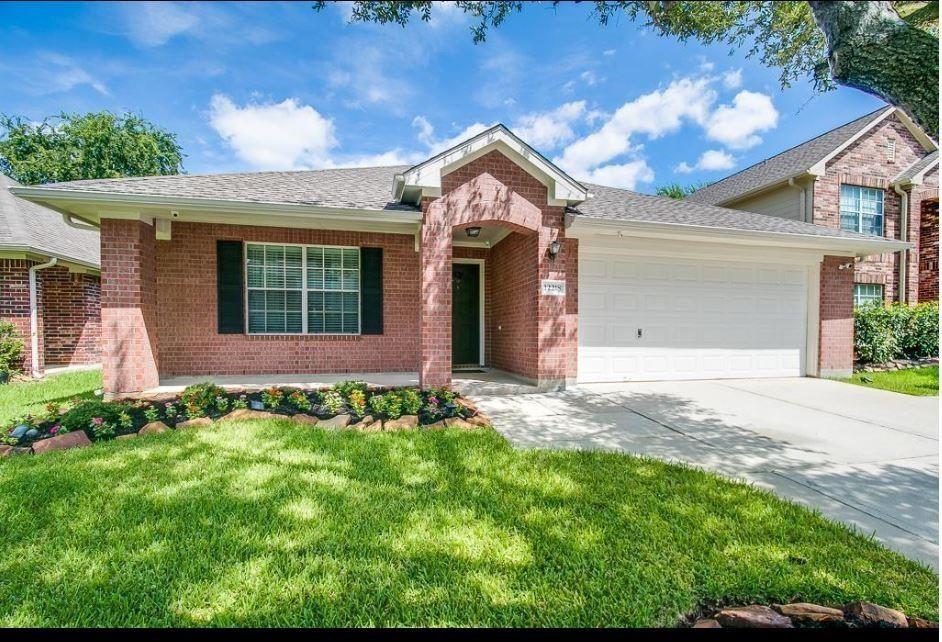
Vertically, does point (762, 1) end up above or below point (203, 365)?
above

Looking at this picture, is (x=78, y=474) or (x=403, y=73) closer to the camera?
(x=78, y=474)

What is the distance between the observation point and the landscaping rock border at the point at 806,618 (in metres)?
1.89

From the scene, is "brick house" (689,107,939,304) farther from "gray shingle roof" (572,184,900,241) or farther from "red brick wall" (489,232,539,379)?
"red brick wall" (489,232,539,379)

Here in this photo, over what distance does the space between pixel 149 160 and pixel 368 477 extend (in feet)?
104

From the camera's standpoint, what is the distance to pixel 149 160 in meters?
26.0

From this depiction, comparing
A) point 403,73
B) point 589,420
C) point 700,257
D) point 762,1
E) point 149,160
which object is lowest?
point 589,420

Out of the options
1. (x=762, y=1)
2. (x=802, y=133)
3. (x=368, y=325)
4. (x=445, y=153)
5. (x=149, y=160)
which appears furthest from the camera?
(x=149, y=160)

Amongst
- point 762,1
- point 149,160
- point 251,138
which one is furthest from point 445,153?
point 149,160

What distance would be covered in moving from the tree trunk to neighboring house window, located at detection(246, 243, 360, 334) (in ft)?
23.2

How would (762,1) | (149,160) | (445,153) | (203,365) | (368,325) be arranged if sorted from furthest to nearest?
(149,160) → (368,325) → (203,365) → (445,153) → (762,1)

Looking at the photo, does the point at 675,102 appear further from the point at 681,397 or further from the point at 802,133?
the point at 681,397

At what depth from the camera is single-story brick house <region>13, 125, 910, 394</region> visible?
6.40 meters

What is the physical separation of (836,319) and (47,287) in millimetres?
18178

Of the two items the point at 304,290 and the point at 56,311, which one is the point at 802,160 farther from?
the point at 56,311
